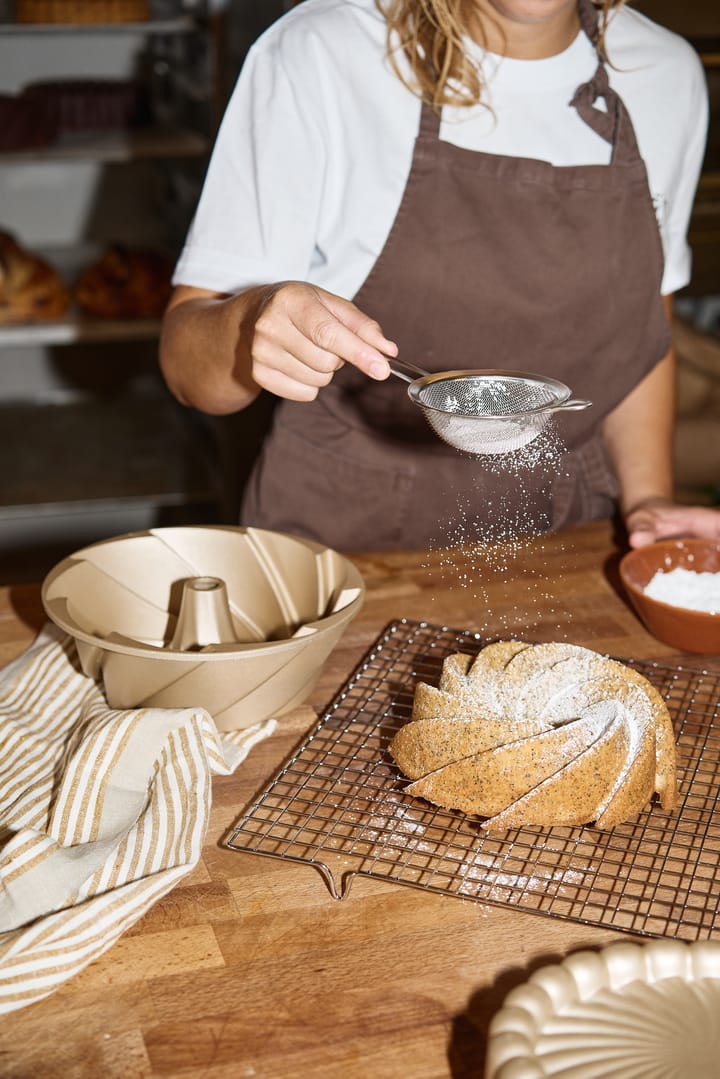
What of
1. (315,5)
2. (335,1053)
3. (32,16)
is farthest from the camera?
(32,16)

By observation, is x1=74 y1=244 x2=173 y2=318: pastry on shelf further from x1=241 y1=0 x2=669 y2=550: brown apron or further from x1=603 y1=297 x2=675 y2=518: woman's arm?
x1=603 y1=297 x2=675 y2=518: woman's arm

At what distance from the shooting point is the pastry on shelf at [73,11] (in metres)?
2.68

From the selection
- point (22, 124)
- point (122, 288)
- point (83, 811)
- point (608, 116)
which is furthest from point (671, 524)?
point (22, 124)

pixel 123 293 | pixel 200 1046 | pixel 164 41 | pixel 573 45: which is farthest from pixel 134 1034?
pixel 164 41

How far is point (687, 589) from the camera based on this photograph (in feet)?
4.22

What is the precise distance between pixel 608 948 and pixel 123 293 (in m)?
2.42

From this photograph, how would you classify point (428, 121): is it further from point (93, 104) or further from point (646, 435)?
point (93, 104)

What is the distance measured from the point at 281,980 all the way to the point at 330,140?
3.21 feet

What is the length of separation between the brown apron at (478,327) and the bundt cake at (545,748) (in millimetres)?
314

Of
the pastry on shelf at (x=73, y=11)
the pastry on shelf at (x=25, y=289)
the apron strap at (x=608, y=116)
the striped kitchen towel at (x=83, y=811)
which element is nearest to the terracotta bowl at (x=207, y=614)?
the striped kitchen towel at (x=83, y=811)

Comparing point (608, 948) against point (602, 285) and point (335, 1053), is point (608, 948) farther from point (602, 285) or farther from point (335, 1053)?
point (602, 285)

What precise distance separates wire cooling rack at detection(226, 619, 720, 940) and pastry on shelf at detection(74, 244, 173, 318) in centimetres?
204

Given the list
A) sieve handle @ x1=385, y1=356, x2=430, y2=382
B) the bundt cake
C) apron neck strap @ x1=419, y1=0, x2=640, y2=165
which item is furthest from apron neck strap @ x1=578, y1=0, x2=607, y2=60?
the bundt cake

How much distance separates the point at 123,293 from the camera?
2.90 meters
